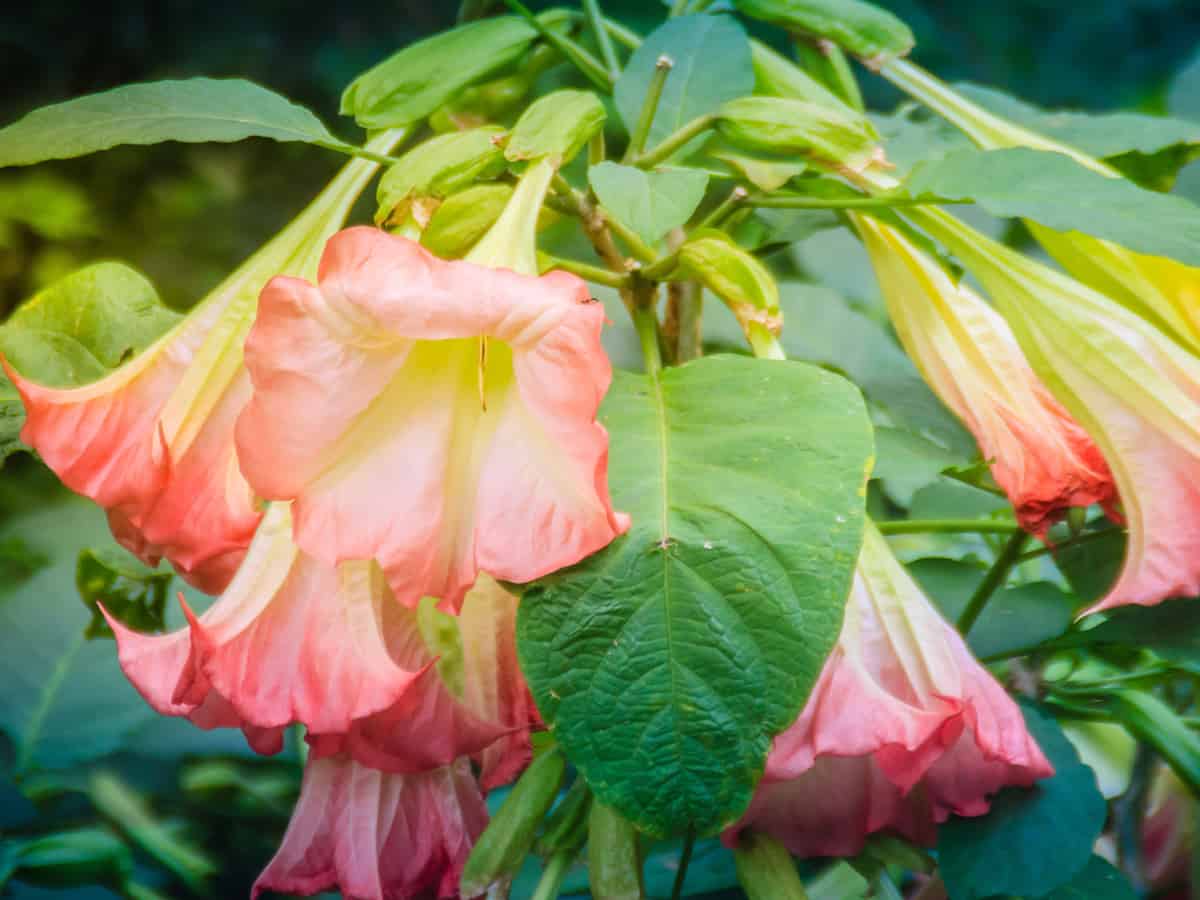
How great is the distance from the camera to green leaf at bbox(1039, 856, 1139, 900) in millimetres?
465

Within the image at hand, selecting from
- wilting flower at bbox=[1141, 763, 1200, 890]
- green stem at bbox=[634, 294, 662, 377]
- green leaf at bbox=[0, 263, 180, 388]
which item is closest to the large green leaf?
green leaf at bbox=[0, 263, 180, 388]

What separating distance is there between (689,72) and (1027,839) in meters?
0.36

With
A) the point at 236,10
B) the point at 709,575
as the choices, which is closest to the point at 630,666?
the point at 709,575

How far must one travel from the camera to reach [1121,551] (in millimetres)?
518

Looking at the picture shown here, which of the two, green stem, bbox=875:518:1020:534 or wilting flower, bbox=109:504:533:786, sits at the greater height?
wilting flower, bbox=109:504:533:786

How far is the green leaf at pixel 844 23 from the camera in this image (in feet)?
1.93

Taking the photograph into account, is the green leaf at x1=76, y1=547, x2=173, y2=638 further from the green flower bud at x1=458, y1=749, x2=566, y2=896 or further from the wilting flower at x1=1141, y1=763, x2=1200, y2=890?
the wilting flower at x1=1141, y1=763, x2=1200, y2=890

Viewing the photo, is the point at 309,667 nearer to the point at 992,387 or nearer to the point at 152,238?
the point at 992,387

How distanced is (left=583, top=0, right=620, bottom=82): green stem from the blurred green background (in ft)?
0.93

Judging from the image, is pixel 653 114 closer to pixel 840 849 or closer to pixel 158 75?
pixel 840 849

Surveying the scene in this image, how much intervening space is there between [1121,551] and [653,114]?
0.94ft

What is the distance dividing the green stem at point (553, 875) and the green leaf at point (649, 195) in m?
0.23

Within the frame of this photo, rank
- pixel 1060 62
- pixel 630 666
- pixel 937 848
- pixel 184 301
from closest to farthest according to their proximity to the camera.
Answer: pixel 630 666, pixel 937 848, pixel 184 301, pixel 1060 62

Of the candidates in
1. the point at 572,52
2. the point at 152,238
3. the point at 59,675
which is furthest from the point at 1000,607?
the point at 152,238
